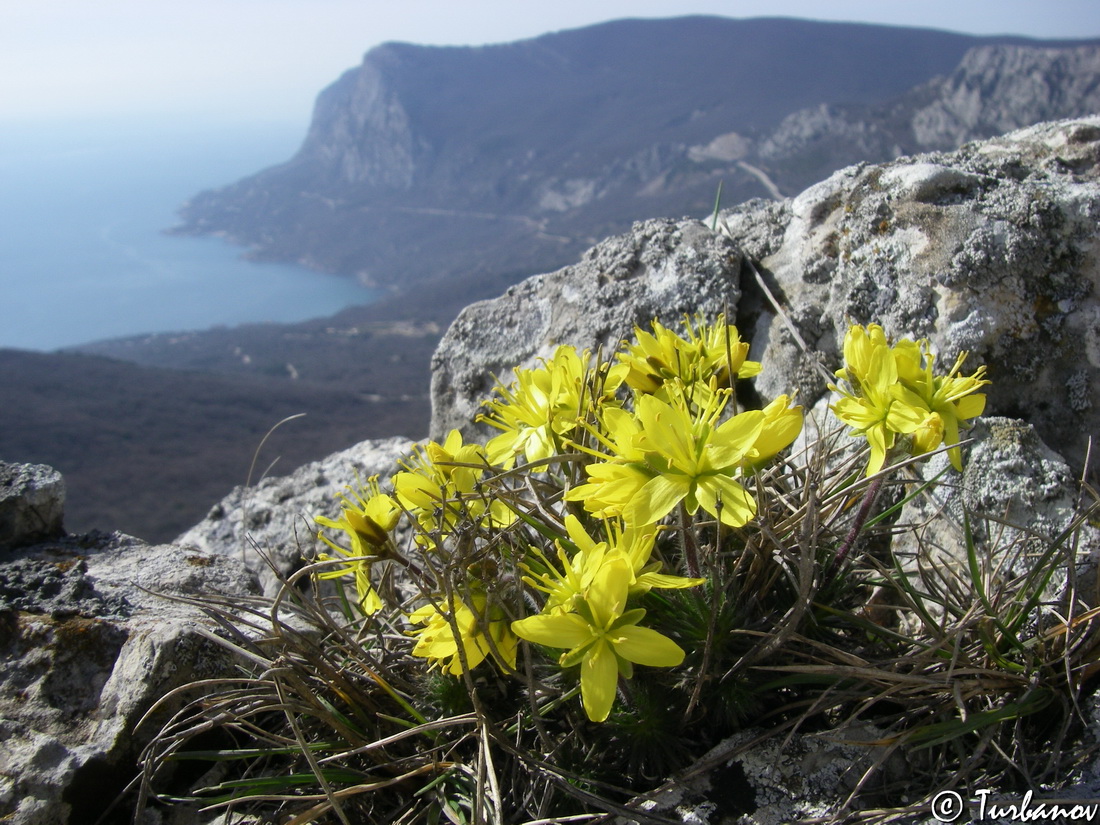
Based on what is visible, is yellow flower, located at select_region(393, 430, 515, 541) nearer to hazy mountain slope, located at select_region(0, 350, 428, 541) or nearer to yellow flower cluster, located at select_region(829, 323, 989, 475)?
yellow flower cluster, located at select_region(829, 323, 989, 475)

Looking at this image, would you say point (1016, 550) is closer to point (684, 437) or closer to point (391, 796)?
point (684, 437)

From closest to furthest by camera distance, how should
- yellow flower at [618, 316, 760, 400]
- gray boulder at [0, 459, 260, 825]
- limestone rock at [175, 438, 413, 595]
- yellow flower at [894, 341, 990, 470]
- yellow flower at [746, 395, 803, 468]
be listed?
yellow flower at [746, 395, 803, 468], yellow flower at [894, 341, 990, 470], gray boulder at [0, 459, 260, 825], yellow flower at [618, 316, 760, 400], limestone rock at [175, 438, 413, 595]

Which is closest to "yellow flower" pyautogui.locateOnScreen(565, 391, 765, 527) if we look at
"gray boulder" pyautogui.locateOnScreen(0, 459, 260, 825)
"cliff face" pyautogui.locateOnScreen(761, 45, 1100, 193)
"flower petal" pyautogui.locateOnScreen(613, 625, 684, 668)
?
"flower petal" pyautogui.locateOnScreen(613, 625, 684, 668)

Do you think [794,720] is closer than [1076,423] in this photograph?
Yes

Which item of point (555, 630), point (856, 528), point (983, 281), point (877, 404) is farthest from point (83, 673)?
point (983, 281)

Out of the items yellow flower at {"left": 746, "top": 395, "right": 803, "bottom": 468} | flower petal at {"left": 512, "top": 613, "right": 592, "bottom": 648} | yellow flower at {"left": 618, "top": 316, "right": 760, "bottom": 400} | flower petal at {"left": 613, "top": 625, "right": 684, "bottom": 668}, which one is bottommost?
flower petal at {"left": 613, "top": 625, "right": 684, "bottom": 668}

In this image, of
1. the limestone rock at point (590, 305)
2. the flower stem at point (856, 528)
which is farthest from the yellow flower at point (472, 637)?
the limestone rock at point (590, 305)

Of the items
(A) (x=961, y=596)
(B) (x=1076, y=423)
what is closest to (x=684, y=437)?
(A) (x=961, y=596)
